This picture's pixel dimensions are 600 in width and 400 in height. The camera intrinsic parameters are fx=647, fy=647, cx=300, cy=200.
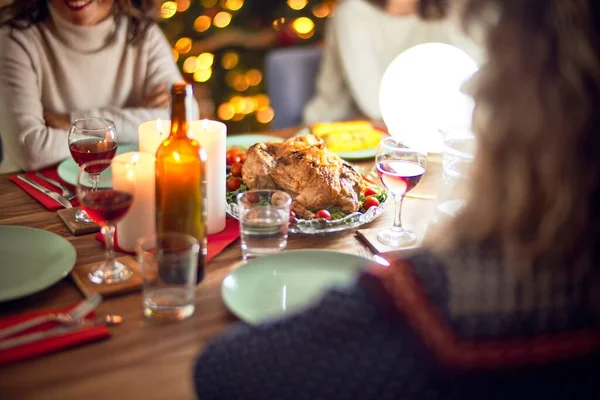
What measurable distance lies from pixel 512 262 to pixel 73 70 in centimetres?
191

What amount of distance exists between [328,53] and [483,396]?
232 centimetres

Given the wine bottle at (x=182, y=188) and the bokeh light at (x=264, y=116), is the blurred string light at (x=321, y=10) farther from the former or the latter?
the wine bottle at (x=182, y=188)

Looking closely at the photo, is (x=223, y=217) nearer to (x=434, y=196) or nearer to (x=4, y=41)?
(x=434, y=196)

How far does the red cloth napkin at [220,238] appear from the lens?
50.7 inches

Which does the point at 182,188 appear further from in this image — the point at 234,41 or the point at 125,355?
the point at 234,41

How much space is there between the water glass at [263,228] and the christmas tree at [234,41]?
2356 millimetres

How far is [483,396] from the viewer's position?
2.50ft

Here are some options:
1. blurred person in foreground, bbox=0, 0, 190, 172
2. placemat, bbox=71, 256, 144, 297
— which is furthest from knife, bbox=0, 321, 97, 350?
blurred person in foreground, bbox=0, 0, 190, 172

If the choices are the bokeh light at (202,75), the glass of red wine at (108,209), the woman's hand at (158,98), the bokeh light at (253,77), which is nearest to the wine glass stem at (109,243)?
the glass of red wine at (108,209)

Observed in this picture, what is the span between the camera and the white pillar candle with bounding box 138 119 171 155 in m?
1.35

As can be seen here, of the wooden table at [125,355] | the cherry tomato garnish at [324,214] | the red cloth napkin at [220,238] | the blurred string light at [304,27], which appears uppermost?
the blurred string light at [304,27]

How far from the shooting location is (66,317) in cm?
100

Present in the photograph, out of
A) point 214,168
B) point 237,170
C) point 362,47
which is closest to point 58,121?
point 237,170

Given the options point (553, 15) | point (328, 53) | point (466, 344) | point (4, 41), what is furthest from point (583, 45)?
point (328, 53)
